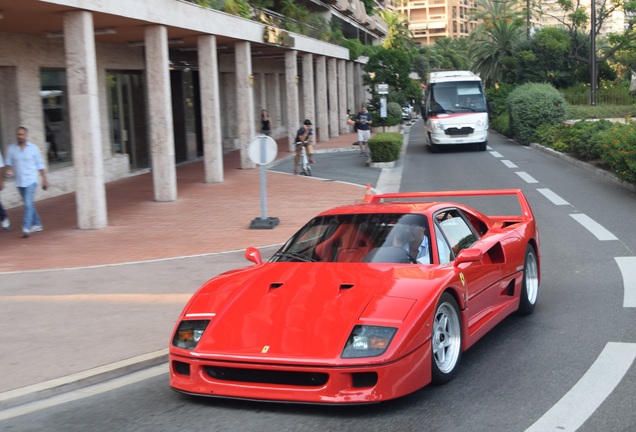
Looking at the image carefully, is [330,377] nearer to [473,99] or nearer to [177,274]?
[177,274]

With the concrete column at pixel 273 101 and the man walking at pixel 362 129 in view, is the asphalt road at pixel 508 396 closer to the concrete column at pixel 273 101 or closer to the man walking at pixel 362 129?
the man walking at pixel 362 129

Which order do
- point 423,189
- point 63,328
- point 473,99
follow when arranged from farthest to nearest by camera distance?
point 473,99, point 423,189, point 63,328

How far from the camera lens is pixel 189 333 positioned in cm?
557

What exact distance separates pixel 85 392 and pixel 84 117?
10020 millimetres

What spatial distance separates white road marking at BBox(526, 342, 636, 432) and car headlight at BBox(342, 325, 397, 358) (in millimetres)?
1006

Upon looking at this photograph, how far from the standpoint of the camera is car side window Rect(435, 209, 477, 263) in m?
6.72

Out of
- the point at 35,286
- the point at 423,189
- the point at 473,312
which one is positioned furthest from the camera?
the point at 423,189

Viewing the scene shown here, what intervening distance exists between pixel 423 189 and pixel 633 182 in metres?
5.03

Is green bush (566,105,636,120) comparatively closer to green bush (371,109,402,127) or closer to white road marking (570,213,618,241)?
green bush (371,109,402,127)

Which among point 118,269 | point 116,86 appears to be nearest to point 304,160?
point 116,86

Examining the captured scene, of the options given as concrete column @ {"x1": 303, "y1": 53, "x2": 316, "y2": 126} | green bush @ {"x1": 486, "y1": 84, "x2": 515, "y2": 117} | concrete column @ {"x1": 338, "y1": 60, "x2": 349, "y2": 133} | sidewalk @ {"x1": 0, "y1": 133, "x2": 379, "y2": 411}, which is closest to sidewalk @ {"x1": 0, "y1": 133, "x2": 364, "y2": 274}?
sidewalk @ {"x1": 0, "y1": 133, "x2": 379, "y2": 411}

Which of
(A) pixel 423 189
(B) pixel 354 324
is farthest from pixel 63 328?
(A) pixel 423 189

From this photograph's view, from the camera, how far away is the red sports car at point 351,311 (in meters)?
5.03

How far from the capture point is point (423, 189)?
67.3 feet
